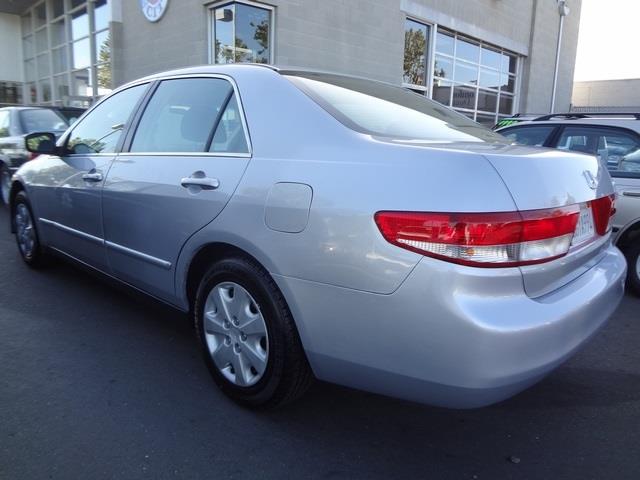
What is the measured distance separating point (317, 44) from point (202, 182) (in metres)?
9.16

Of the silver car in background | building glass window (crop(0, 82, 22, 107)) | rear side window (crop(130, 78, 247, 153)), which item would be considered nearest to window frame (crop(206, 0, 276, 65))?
rear side window (crop(130, 78, 247, 153))

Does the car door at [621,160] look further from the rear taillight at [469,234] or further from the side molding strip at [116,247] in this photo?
the side molding strip at [116,247]

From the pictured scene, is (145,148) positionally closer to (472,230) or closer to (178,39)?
(472,230)

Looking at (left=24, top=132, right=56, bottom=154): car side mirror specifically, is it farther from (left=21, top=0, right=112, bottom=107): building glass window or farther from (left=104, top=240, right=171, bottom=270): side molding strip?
(left=21, top=0, right=112, bottom=107): building glass window

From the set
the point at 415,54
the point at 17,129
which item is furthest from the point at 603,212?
the point at 415,54

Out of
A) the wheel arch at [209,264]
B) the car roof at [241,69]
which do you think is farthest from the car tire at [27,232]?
the wheel arch at [209,264]

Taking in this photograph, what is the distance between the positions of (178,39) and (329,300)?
32.6 ft

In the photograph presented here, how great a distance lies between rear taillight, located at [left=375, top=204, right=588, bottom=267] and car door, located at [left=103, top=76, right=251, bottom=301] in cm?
90

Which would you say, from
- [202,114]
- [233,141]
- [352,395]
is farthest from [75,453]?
[202,114]

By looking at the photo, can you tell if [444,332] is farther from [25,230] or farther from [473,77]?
[473,77]

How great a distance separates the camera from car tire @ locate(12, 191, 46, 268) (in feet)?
15.0

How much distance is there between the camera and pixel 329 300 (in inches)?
80.6

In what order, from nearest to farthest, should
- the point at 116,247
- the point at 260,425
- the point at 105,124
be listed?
the point at 260,425 < the point at 116,247 < the point at 105,124

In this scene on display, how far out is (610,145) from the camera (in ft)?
15.6
